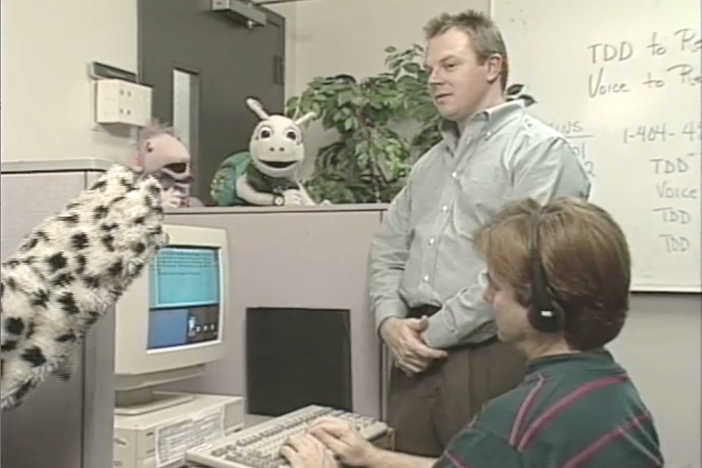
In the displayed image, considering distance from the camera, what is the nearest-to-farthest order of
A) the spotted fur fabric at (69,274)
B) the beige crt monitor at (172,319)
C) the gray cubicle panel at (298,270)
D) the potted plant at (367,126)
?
1. the spotted fur fabric at (69,274)
2. the beige crt monitor at (172,319)
3. the gray cubicle panel at (298,270)
4. the potted plant at (367,126)

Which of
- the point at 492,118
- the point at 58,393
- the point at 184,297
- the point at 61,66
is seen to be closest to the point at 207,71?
the point at 61,66

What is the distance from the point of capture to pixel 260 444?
4.57 feet

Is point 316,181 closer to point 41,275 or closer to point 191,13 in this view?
point 191,13

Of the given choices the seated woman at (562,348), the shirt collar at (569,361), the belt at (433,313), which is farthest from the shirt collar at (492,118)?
the shirt collar at (569,361)

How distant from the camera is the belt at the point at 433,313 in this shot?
4.94ft

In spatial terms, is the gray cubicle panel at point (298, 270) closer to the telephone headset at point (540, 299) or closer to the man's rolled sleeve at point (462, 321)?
the man's rolled sleeve at point (462, 321)

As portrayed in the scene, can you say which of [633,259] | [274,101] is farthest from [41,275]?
[274,101]

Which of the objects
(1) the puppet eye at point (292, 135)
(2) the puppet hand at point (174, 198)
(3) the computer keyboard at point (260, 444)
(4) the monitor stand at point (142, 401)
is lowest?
(3) the computer keyboard at point (260, 444)

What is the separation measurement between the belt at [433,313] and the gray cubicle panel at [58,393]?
0.57 meters

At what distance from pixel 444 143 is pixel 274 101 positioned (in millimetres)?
750

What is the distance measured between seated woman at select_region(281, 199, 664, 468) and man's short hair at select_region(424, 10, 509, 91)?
58 cm

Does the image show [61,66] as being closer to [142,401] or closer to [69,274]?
[142,401]

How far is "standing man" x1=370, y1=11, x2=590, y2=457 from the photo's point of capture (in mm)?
1502

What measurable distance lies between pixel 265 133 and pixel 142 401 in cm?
70
